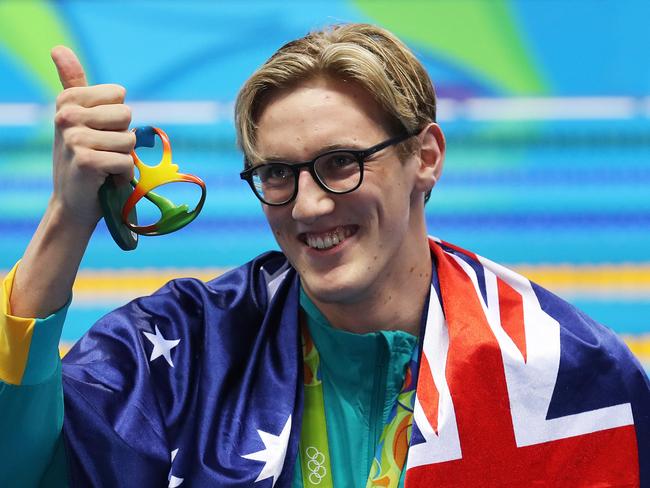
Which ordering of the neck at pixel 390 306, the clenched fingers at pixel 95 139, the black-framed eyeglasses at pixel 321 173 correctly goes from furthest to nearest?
the neck at pixel 390 306
the black-framed eyeglasses at pixel 321 173
the clenched fingers at pixel 95 139

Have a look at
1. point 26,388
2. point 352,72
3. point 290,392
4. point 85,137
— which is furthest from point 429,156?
point 26,388

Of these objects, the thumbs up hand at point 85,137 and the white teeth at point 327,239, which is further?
the white teeth at point 327,239

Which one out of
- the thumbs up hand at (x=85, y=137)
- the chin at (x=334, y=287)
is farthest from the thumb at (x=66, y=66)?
the chin at (x=334, y=287)

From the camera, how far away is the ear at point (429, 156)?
1.81m

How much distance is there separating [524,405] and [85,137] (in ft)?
2.94

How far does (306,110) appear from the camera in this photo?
5.41 feet

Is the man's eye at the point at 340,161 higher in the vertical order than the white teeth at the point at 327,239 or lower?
higher

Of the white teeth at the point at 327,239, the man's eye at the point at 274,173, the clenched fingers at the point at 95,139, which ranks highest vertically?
the man's eye at the point at 274,173

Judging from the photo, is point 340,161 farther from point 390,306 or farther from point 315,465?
point 315,465

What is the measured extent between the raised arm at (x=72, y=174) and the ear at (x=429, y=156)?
64cm

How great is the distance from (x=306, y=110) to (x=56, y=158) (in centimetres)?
46

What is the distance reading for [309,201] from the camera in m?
1.60

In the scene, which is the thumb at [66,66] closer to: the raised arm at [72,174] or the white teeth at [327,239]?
the raised arm at [72,174]

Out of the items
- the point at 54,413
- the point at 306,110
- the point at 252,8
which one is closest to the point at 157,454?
the point at 54,413
